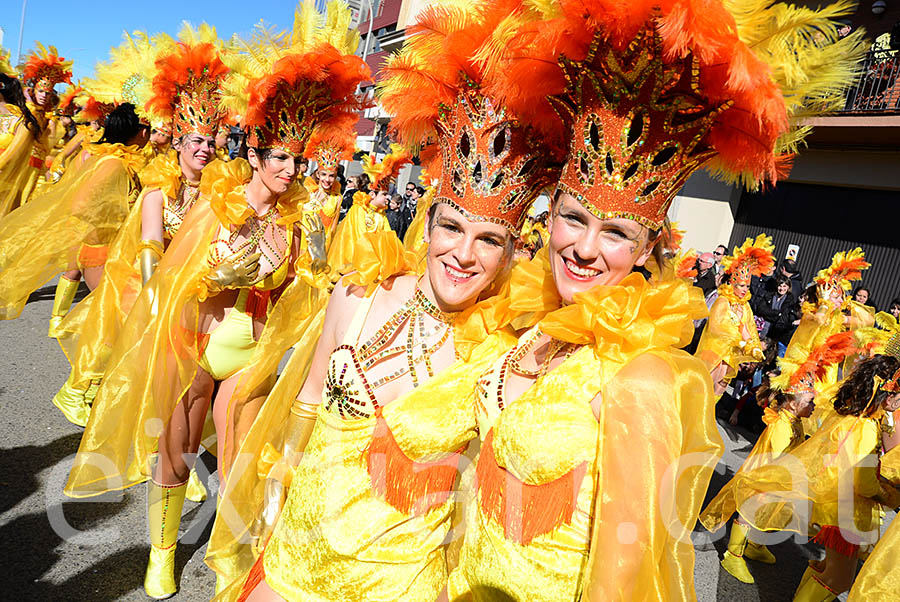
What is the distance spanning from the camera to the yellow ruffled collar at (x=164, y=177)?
351cm

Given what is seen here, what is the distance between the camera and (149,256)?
122 inches

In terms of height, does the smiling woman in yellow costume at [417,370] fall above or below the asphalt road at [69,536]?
above

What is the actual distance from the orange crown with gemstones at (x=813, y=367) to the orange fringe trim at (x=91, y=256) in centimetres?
509

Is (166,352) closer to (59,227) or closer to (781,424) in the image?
(59,227)

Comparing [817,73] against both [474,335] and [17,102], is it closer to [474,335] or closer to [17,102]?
[474,335]

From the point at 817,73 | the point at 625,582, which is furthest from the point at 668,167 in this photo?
the point at 625,582

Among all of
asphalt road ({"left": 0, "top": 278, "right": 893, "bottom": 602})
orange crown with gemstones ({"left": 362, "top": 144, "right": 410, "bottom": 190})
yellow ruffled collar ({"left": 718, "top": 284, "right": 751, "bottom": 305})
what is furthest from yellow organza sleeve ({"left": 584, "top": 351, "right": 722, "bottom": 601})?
orange crown with gemstones ({"left": 362, "top": 144, "right": 410, "bottom": 190})

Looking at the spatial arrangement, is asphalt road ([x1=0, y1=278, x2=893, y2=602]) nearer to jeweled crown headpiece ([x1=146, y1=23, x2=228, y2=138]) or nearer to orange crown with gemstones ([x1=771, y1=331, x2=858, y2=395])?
orange crown with gemstones ([x1=771, y1=331, x2=858, y2=395])

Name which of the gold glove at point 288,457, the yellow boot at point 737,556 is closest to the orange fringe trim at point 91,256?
A: the gold glove at point 288,457

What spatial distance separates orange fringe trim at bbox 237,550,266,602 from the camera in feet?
5.98

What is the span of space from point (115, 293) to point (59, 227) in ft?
4.31

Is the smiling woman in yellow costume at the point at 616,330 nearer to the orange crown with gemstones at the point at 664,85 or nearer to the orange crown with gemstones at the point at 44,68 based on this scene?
the orange crown with gemstones at the point at 664,85

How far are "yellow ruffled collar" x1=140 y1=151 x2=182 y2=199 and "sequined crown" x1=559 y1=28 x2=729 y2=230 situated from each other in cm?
278

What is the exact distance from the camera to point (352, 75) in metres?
2.58
